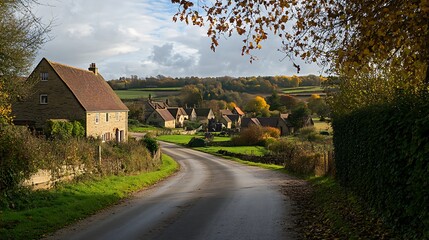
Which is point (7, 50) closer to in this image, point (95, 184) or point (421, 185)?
point (95, 184)

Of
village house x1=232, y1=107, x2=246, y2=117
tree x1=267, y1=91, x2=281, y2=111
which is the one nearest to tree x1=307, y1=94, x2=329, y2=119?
tree x1=267, y1=91, x2=281, y2=111

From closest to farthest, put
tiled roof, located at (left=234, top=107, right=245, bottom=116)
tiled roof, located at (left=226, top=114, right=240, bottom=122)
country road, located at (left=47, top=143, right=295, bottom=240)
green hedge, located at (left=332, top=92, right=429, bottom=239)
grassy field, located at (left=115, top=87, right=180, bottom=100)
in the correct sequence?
green hedge, located at (left=332, top=92, right=429, bottom=239) → country road, located at (left=47, top=143, right=295, bottom=240) → tiled roof, located at (left=226, top=114, right=240, bottom=122) → tiled roof, located at (left=234, top=107, right=245, bottom=116) → grassy field, located at (left=115, top=87, right=180, bottom=100)

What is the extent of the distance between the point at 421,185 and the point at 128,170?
79.6 ft

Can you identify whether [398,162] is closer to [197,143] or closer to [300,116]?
[197,143]

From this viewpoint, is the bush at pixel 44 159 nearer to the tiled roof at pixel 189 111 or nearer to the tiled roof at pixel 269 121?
the tiled roof at pixel 269 121

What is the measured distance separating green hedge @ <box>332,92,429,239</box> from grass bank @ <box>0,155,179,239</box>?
8.87 metres

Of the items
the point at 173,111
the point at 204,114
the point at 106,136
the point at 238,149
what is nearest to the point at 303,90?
the point at 204,114

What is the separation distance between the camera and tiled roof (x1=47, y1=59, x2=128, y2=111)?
135 feet

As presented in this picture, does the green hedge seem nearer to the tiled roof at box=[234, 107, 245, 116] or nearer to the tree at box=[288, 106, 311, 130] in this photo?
the tree at box=[288, 106, 311, 130]

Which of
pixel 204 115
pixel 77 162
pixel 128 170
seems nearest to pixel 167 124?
pixel 204 115

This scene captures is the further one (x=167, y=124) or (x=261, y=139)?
(x=167, y=124)

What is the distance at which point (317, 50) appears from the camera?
10305 millimetres

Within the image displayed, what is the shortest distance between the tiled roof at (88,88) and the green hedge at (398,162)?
3284cm

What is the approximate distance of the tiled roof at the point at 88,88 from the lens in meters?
41.1
